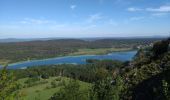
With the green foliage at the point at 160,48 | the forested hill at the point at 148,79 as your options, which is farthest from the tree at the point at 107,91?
the green foliage at the point at 160,48

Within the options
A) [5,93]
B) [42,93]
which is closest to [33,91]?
[42,93]

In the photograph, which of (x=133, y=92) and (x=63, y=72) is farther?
(x=63, y=72)

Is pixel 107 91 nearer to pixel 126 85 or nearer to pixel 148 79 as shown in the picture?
pixel 126 85

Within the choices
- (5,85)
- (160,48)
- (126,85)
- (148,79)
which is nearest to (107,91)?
(126,85)

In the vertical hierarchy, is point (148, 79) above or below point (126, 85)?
above

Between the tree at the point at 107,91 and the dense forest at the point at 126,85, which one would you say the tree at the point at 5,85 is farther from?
the tree at the point at 107,91

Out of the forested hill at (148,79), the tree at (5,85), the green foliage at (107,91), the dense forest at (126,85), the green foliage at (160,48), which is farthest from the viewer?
the green foliage at (160,48)

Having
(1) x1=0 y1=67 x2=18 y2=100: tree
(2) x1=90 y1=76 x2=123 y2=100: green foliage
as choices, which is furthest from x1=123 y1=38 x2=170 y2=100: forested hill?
(1) x1=0 y1=67 x2=18 y2=100: tree

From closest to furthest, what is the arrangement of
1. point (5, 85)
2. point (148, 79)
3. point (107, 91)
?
point (5, 85) < point (107, 91) < point (148, 79)

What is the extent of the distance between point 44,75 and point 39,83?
17.7 m

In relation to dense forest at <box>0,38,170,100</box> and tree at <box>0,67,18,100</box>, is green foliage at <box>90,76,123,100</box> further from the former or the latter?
tree at <box>0,67,18,100</box>

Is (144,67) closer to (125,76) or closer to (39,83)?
A: (125,76)

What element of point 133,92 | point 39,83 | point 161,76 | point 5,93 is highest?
point 5,93

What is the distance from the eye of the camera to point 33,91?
99500 millimetres
